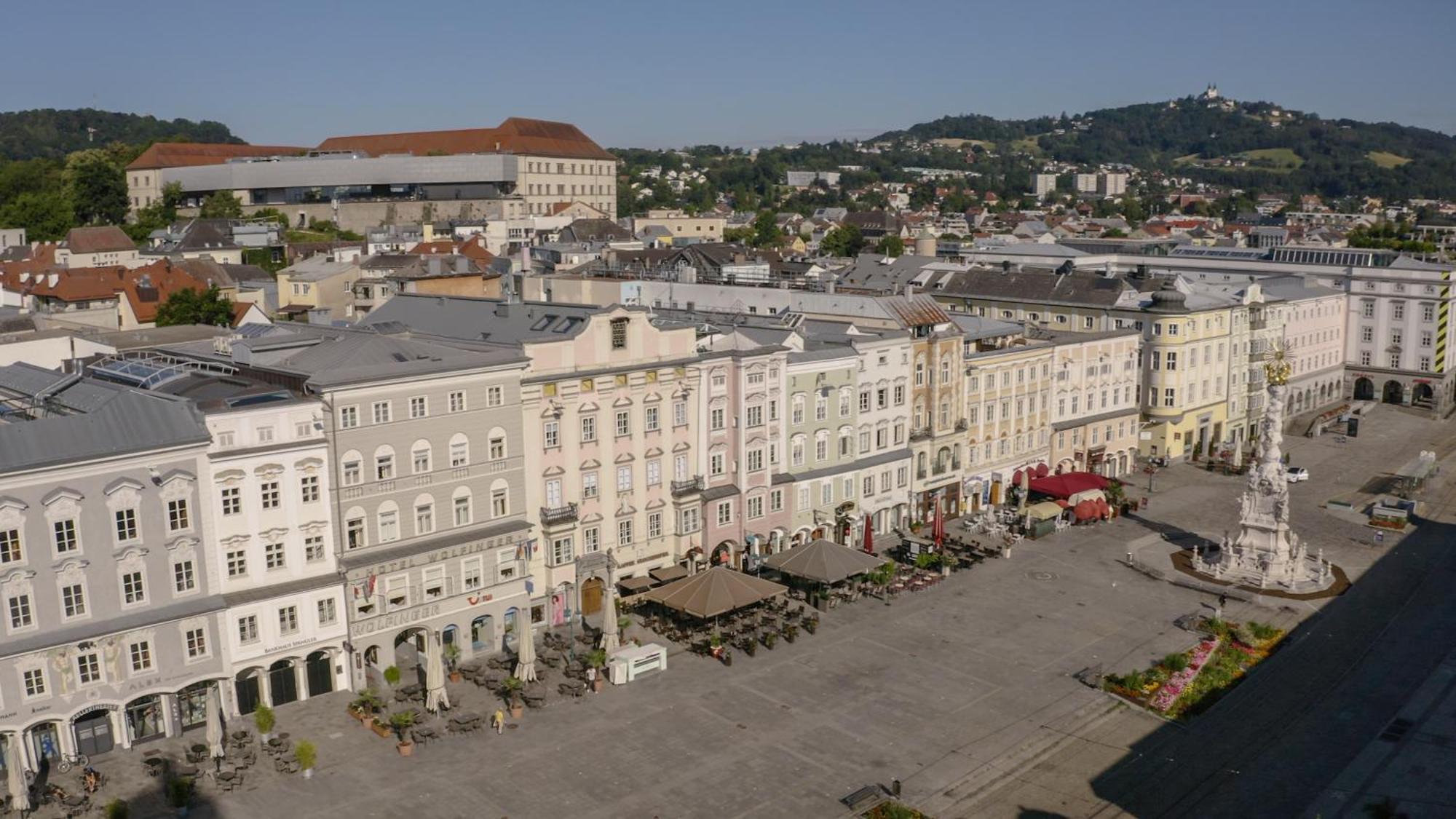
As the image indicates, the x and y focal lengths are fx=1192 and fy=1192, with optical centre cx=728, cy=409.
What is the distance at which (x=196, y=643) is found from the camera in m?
41.4

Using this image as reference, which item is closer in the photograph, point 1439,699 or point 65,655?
point 65,655

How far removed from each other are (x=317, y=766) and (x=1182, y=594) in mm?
41023

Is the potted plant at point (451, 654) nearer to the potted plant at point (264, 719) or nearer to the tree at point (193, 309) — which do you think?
the potted plant at point (264, 719)

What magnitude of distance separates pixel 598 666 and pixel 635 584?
7.90 metres

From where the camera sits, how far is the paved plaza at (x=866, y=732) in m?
37.7

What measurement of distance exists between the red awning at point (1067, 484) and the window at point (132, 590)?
1950 inches

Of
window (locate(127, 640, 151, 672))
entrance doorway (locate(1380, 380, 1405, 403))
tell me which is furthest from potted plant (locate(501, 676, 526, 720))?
entrance doorway (locate(1380, 380, 1405, 403))

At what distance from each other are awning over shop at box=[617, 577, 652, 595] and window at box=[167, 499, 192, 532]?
1933 centimetres

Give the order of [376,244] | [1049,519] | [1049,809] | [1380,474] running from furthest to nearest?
1. [376,244]
2. [1380,474]
3. [1049,519]
4. [1049,809]

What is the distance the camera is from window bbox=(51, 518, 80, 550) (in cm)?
3850

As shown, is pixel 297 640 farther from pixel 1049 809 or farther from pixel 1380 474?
pixel 1380 474

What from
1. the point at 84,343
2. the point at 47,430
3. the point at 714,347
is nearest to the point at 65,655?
the point at 47,430

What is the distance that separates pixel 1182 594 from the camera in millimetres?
58906

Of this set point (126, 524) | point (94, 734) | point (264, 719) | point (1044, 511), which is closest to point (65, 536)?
point (126, 524)
